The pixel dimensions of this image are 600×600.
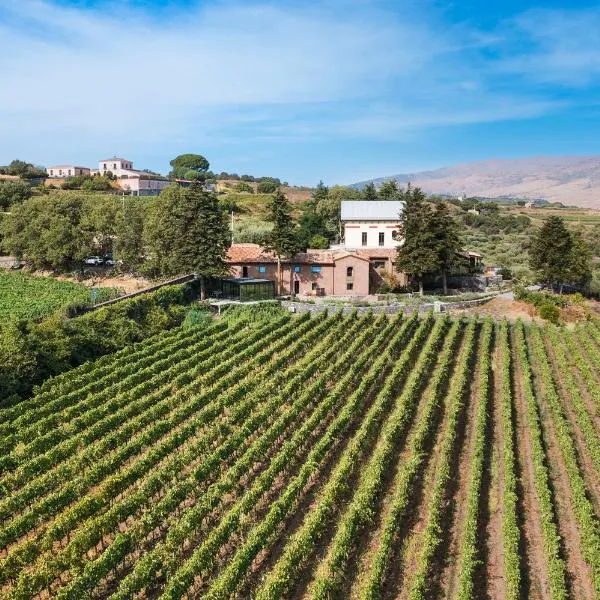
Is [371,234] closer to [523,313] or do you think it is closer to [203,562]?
[523,313]

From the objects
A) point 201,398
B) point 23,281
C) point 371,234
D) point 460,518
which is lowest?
point 460,518

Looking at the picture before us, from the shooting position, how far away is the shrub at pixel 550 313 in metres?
39.6

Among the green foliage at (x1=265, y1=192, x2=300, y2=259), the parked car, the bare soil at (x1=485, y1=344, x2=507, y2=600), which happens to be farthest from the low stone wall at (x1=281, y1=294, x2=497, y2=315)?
the parked car

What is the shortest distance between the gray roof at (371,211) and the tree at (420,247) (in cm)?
725

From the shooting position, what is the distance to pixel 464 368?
28.4 metres

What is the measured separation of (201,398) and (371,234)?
34.8 metres

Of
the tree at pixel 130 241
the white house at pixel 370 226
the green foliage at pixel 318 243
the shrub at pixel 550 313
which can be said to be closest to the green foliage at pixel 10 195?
the tree at pixel 130 241

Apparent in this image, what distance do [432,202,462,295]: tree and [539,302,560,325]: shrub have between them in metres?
8.79

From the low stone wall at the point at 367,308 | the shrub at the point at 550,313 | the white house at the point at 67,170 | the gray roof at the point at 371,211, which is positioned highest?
the white house at the point at 67,170

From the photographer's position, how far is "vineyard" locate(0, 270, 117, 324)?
116ft

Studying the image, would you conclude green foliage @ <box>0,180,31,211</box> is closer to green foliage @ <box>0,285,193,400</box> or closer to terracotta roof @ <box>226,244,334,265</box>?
terracotta roof @ <box>226,244,334,265</box>

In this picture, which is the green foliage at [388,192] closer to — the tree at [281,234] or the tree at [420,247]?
the tree at [420,247]

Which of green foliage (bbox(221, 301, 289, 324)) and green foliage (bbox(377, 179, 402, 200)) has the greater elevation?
green foliage (bbox(377, 179, 402, 200))

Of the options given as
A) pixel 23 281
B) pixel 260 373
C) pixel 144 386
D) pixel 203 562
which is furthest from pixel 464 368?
pixel 23 281
